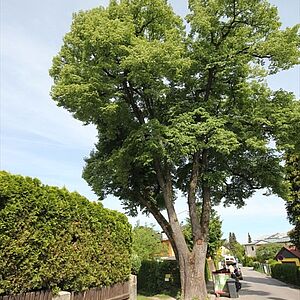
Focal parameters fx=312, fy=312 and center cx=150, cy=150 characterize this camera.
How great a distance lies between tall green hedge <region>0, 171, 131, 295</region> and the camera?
6.25 meters

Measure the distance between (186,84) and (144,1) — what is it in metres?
4.70

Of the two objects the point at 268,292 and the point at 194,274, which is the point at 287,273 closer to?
the point at 268,292

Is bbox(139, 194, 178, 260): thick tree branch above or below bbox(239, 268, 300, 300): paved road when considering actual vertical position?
above

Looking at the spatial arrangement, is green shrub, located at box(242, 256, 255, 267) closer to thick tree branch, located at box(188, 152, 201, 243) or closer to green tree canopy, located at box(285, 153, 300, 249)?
green tree canopy, located at box(285, 153, 300, 249)

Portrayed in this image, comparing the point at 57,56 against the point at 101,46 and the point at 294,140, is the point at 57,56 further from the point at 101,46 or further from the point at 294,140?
the point at 294,140

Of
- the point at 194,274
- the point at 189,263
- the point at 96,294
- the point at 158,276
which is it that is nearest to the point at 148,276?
the point at 158,276

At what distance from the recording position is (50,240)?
7.25m

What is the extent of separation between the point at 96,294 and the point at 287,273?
28.6 metres

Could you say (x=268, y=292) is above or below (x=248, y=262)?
below

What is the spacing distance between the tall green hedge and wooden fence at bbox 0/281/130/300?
0.43 ft

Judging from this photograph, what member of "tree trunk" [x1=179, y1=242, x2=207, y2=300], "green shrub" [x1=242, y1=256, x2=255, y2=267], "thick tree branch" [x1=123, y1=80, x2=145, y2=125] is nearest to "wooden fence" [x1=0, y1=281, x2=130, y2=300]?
"tree trunk" [x1=179, y1=242, x2=207, y2=300]

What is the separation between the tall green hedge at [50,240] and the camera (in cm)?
625

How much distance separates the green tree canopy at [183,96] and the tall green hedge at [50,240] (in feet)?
17.9

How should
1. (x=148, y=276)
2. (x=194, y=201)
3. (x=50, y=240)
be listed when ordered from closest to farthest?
(x=50, y=240)
(x=194, y=201)
(x=148, y=276)
